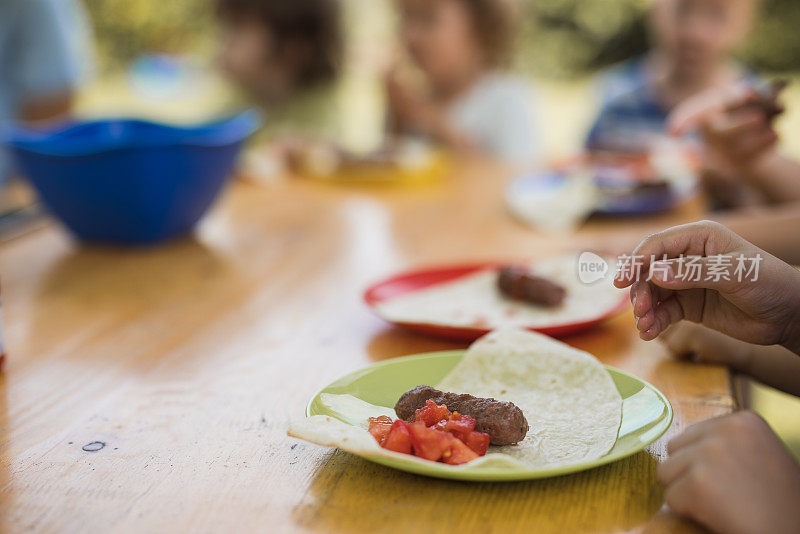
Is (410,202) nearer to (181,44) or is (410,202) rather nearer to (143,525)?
(143,525)

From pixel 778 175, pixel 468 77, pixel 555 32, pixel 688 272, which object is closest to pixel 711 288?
pixel 688 272

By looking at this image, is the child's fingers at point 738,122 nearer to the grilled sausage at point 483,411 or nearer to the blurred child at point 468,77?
the grilled sausage at point 483,411

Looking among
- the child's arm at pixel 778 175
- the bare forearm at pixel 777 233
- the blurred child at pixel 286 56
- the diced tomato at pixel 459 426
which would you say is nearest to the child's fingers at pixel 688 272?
the diced tomato at pixel 459 426

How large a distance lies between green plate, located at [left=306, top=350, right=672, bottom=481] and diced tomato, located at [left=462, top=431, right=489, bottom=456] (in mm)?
48

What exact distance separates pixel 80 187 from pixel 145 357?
715 millimetres

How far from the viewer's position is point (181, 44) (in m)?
10.2

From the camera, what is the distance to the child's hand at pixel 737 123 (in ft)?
5.97

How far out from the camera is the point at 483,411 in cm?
91

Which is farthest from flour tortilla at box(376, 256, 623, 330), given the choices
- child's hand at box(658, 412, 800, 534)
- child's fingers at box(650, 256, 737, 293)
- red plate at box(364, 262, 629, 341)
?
child's hand at box(658, 412, 800, 534)

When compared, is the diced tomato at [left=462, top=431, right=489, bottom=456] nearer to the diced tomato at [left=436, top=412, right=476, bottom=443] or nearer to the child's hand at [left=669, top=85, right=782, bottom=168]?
the diced tomato at [left=436, top=412, right=476, bottom=443]

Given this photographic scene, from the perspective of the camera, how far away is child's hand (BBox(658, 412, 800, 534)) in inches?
29.8

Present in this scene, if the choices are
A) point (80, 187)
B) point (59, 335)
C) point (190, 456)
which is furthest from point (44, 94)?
point (190, 456)

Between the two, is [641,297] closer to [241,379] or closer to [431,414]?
[431,414]

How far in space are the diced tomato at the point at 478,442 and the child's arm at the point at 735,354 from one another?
1.55 ft
